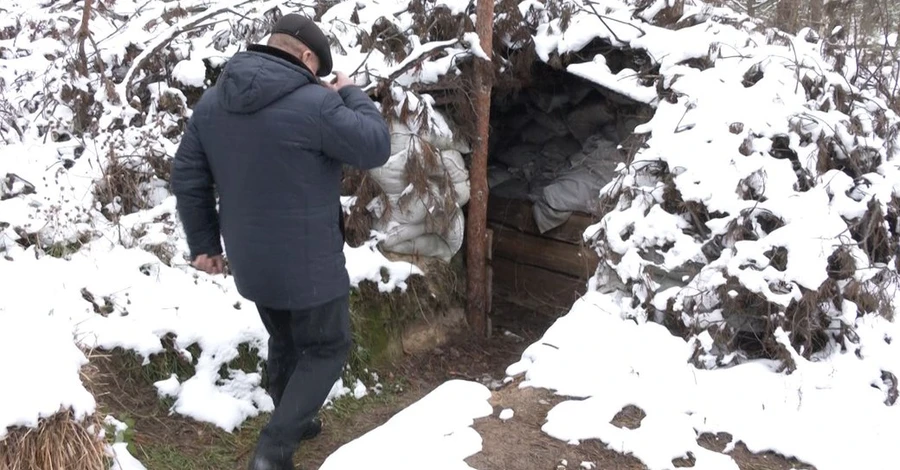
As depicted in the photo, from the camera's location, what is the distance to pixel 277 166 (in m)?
2.79

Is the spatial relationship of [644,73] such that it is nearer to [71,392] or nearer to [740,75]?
[740,75]

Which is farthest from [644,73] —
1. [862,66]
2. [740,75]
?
[862,66]

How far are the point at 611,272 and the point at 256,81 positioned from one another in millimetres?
2238

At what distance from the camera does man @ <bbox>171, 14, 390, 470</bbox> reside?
2770 millimetres

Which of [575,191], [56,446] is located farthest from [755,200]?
[56,446]

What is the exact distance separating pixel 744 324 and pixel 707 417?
62cm

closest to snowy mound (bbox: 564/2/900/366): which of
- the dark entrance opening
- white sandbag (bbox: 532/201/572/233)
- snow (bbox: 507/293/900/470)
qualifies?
snow (bbox: 507/293/900/470)

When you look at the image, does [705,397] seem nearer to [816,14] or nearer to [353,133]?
Answer: [353,133]

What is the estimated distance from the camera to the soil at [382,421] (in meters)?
2.97

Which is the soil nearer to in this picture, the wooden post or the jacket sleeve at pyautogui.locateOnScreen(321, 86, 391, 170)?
the wooden post

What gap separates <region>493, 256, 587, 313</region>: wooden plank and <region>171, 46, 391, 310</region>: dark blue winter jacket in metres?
3.01

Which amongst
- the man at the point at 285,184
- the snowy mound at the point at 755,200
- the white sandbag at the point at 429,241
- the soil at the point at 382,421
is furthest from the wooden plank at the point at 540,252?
the man at the point at 285,184

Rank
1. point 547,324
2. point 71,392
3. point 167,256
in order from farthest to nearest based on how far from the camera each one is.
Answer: point 547,324 < point 167,256 < point 71,392

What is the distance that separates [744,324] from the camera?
3572 millimetres
